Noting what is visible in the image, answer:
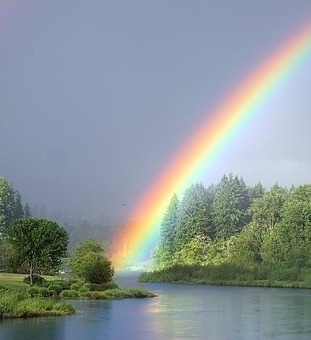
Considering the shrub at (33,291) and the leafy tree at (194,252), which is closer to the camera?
the shrub at (33,291)

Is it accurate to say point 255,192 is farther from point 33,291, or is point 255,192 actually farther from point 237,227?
point 33,291

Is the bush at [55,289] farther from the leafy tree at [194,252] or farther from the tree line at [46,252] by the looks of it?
the leafy tree at [194,252]

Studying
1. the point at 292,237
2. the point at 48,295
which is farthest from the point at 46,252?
the point at 292,237

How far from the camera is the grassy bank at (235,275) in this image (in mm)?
108875

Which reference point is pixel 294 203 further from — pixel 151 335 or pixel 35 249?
pixel 151 335

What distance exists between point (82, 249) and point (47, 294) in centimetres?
1993

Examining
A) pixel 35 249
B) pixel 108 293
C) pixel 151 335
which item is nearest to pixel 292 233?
pixel 108 293

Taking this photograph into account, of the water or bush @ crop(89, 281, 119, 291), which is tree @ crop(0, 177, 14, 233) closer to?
bush @ crop(89, 281, 119, 291)

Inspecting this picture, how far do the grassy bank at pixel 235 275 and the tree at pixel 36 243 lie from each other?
173 ft

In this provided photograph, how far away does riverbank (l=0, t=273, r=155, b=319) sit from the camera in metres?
46.5

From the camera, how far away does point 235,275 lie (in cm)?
11469

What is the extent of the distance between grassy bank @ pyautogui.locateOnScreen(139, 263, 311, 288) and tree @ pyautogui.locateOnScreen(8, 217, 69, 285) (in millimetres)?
52807

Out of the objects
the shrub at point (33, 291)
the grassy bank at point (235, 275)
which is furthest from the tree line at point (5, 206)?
the shrub at point (33, 291)

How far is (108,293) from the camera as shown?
72.0 meters
